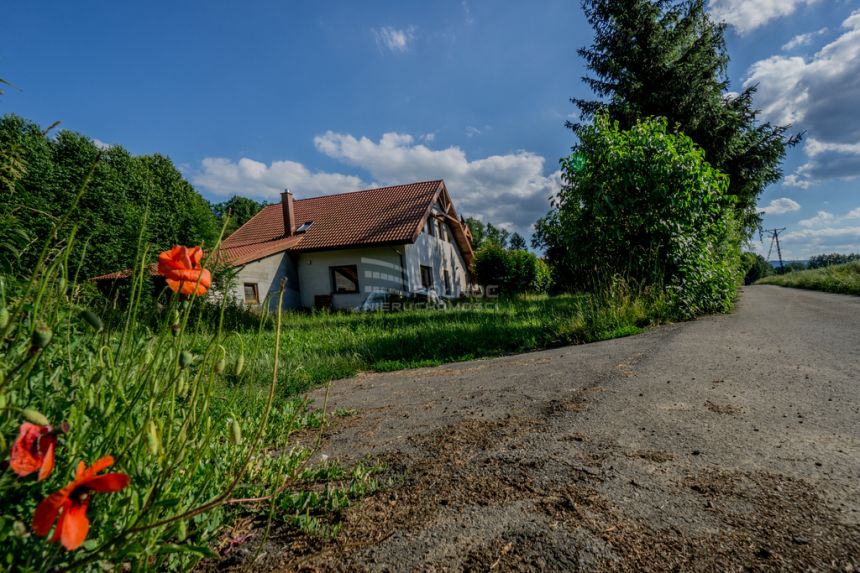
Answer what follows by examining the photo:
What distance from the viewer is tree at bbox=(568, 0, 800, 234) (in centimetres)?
1510

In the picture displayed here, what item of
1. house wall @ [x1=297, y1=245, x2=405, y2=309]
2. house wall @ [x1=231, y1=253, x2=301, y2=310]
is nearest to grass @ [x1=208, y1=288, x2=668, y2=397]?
house wall @ [x1=231, y1=253, x2=301, y2=310]

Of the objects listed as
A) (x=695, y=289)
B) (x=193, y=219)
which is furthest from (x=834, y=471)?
(x=193, y=219)

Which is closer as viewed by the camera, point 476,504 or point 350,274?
point 476,504

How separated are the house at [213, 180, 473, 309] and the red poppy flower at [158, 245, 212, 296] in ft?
51.5

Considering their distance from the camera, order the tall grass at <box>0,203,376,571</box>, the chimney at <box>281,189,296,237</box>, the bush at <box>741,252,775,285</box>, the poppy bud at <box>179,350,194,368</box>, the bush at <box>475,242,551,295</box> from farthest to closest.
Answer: the bush at <box>741,252,775,285</box> → the bush at <box>475,242,551,295</box> → the chimney at <box>281,189,296,237</box> → the poppy bud at <box>179,350,194,368</box> → the tall grass at <box>0,203,376,571</box>


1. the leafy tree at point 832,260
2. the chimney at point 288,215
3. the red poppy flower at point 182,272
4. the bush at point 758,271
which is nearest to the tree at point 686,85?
the leafy tree at point 832,260

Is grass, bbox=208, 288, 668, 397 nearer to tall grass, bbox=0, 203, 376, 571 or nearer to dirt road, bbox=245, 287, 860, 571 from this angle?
dirt road, bbox=245, 287, 860, 571

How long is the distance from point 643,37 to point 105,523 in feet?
65.4

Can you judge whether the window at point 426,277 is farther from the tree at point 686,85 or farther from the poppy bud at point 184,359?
the poppy bud at point 184,359

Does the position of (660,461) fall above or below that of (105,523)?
below

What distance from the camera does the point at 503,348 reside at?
607 centimetres

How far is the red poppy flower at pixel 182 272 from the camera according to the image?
1.03 m

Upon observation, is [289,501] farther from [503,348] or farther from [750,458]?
[503,348]

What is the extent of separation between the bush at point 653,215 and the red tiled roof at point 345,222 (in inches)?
422
